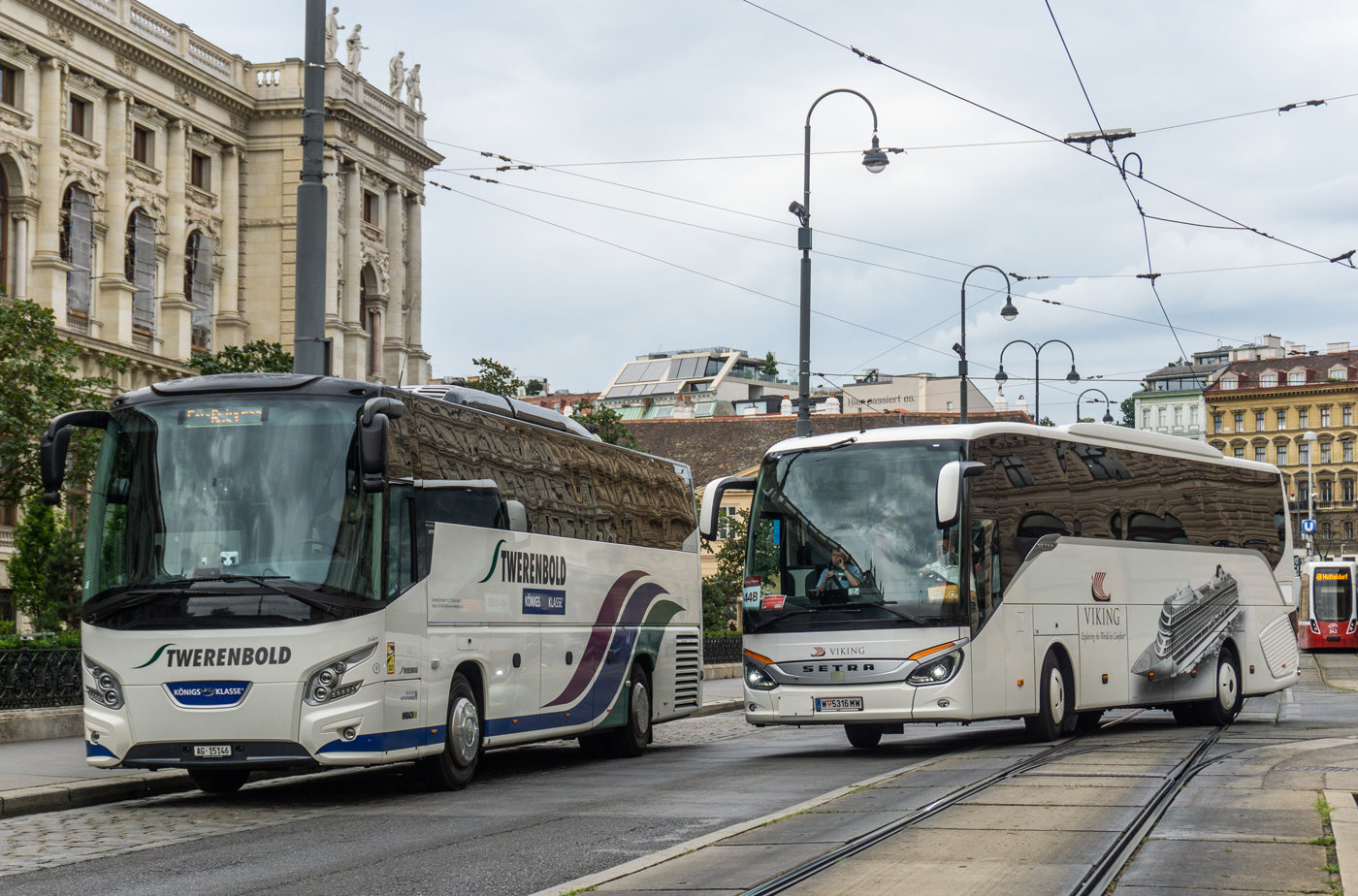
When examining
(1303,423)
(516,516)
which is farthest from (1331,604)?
(1303,423)

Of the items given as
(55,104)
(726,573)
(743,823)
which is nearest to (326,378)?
(743,823)

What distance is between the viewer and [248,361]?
42844 mm

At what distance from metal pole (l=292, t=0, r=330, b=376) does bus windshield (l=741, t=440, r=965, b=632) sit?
4718mm

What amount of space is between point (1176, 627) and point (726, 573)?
41.0m

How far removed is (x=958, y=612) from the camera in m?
16.3

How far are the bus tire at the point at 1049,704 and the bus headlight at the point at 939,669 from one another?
1.88 meters

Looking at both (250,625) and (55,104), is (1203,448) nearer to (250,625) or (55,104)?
(250,625)

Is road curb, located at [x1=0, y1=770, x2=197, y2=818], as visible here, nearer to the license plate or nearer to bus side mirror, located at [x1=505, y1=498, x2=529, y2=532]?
bus side mirror, located at [x1=505, y1=498, x2=529, y2=532]

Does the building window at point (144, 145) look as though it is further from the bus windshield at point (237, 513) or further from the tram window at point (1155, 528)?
the bus windshield at point (237, 513)

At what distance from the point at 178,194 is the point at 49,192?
21.2ft

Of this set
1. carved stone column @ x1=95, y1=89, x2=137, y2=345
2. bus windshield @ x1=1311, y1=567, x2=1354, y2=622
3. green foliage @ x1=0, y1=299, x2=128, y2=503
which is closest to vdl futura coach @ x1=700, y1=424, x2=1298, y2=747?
green foliage @ x1=0, y1=299, x2=128, y2=503

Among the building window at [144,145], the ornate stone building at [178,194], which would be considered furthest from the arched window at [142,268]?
the building window at [144,145]

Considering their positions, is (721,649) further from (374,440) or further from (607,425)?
(374,440)

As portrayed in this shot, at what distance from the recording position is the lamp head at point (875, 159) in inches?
1105
